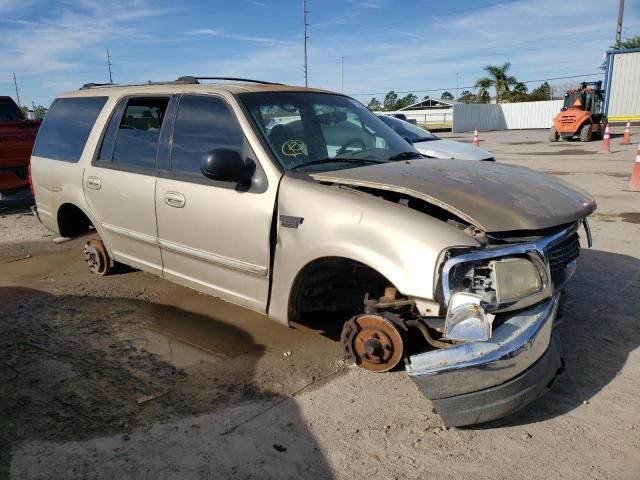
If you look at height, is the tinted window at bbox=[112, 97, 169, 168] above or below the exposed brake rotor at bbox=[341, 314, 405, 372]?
above

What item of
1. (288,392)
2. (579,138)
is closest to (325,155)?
(288,392)

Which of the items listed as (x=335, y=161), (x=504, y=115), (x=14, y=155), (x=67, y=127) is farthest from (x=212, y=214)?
(x=504, y=115)

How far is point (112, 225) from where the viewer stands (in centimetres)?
452

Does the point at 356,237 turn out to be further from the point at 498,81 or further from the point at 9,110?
the point at 498,81

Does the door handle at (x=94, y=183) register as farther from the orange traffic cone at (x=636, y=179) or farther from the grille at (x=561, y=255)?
the orange traffic cone at (x=636, y=179)

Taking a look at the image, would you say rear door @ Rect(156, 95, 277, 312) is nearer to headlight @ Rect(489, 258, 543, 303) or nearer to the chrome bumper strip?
the chrome bumper strip

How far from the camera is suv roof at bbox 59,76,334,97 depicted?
382cm

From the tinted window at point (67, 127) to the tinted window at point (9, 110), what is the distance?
6.29m

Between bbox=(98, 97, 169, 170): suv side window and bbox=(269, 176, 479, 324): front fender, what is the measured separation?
4.89 ft

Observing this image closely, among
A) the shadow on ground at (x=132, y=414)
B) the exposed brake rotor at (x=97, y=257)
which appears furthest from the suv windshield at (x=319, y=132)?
the exposed brake rotor at (x=97, y=257)

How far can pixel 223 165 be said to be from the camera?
3189mm

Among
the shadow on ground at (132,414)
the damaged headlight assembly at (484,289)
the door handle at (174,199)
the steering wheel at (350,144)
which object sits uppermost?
the steering wheel at (350,144)

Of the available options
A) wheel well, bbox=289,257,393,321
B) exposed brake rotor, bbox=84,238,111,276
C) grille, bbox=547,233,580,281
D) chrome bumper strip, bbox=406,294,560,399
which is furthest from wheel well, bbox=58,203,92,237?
grille, bbox=547,233,580,281

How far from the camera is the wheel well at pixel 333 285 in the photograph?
3158 millimetres
